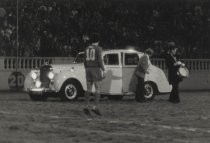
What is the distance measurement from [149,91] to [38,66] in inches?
438

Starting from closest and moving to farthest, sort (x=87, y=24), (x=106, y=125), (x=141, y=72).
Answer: (x=106, y=125), (x=141, y=72), (x=87, y=24)

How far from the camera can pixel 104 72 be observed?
818 inches

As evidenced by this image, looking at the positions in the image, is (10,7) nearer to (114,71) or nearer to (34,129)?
(114,71)

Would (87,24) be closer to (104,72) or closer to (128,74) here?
(128,74)

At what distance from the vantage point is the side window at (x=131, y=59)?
22750 mm

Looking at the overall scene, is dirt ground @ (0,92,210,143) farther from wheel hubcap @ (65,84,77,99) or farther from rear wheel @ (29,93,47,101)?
rear wheel @ (29,93,47,101)

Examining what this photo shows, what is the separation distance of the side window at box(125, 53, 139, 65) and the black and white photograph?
0.12 feet

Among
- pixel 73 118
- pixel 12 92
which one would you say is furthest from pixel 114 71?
pixel 12 92

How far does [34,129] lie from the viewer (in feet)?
40.7

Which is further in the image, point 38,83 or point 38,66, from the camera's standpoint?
point 38,66

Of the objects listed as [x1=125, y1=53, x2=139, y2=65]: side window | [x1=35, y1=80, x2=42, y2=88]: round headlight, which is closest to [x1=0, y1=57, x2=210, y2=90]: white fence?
[x1=35, y1=80, x2=42, y2=88]: round headlight

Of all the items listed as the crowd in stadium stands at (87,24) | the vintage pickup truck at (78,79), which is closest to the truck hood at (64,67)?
the vintage pickup truck at (78,79)

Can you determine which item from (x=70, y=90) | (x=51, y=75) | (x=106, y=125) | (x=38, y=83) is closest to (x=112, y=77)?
(x=70, y=90)

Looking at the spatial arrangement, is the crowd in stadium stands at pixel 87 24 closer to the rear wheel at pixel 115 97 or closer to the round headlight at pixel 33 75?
the rear wheel at pixel 115 97
